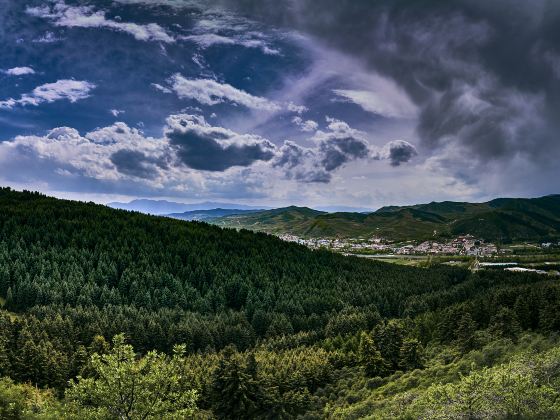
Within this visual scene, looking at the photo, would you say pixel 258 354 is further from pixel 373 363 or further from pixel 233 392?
pixel 233 392

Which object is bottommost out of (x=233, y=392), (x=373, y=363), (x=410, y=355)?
(x=233, y=392)

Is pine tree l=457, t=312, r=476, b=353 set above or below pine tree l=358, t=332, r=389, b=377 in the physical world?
above

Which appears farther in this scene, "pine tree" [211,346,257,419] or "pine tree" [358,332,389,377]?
"pine tree" [358,332,389,377]

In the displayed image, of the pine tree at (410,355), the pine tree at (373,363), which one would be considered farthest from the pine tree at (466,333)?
the pine tree at (373,363)

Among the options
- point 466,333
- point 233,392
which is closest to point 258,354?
point 233,392

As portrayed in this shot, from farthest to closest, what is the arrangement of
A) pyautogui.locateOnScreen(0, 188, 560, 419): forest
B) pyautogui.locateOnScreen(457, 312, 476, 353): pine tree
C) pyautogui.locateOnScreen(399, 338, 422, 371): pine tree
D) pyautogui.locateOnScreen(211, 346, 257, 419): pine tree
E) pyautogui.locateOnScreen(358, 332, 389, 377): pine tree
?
pyautogui.locateOnScreen(457, 312, 476, 353): pine tree
pyautogui.locateOnScreen(399, 338, 422, 371): pine tree
pyautogui.locateOnScreen(358, 332, 389, 377): pine tree
pyautogui.locateOnScreen(211, 346, 257, 419): pine tree
pyautogui.locateOnScreen(0, 188, 560, 419): forest

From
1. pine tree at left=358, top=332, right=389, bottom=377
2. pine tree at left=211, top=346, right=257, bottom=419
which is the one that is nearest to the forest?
pine tree at left=211, top=346, right=257, bottom=419

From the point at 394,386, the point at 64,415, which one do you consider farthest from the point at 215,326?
the point at 64,415

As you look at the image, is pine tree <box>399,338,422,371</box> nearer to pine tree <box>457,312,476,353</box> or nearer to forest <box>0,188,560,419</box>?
forest <box>0,188,560,419</box>

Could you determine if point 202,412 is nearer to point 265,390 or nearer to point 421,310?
point 265,390
